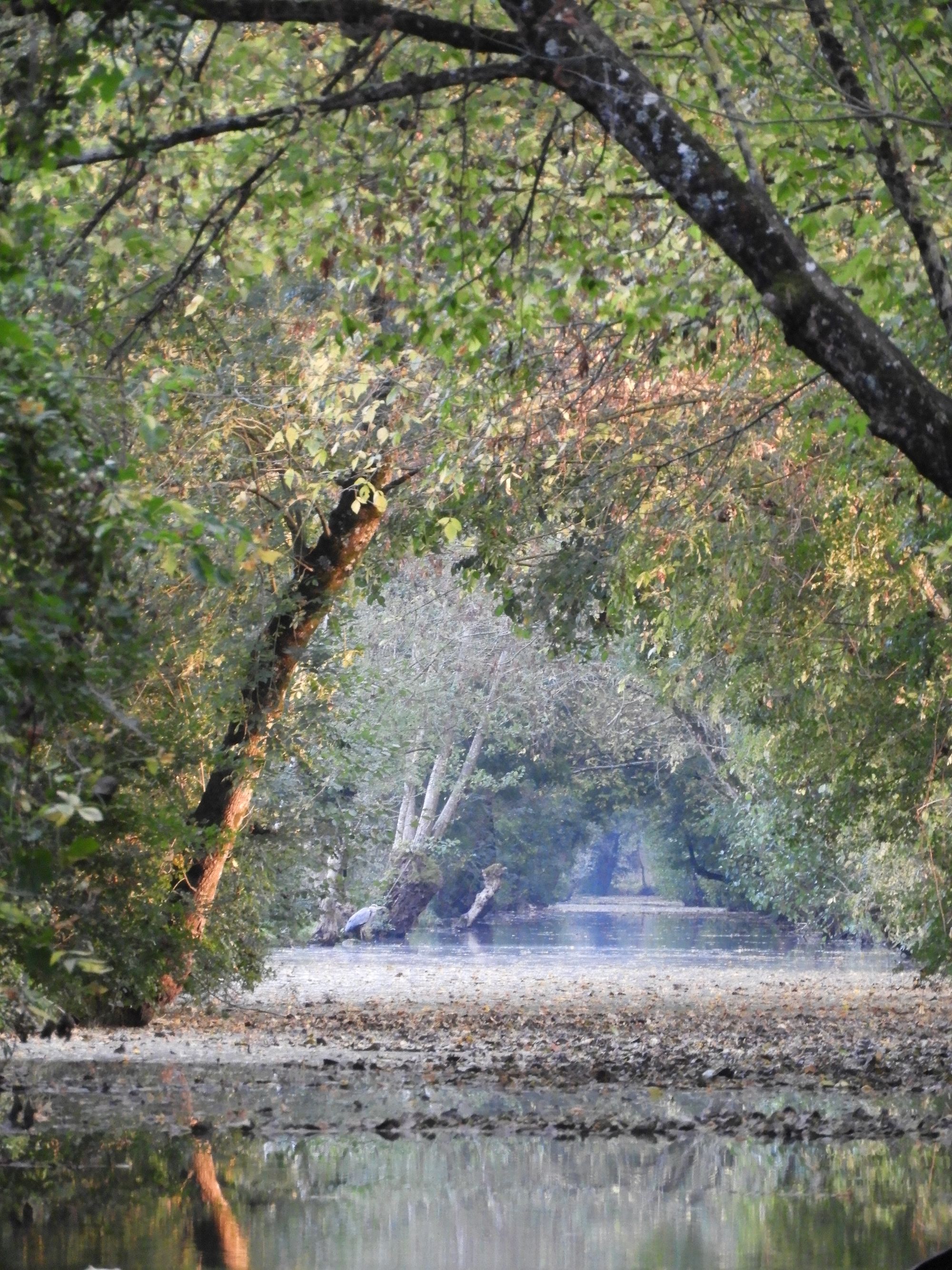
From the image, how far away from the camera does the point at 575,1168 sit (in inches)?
302

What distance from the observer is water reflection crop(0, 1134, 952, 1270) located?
19.4 ft

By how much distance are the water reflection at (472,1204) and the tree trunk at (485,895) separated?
41955 mm

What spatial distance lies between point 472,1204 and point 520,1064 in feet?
18.2

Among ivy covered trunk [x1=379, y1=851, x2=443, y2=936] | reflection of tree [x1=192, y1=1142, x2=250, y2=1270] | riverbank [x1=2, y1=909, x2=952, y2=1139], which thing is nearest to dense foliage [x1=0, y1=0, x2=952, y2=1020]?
riverbank [x1=2, y1=909, x2=952, y2=1139]

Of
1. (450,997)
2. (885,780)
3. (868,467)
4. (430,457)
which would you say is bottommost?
(450,997)

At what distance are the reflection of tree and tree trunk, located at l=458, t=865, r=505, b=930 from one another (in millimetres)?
42514

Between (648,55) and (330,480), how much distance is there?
293 inches

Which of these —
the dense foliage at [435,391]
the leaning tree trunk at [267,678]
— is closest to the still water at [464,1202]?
the dense foliage at [435,391]

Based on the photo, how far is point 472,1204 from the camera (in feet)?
22.3

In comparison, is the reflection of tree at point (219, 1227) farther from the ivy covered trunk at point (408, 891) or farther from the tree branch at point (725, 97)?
the ivy covered trunk at point (408, 891)

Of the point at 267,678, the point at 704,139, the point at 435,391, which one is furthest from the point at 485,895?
the point at 704,139

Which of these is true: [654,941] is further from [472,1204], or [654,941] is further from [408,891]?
[472,1204]

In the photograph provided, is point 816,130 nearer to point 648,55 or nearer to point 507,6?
point 648,55

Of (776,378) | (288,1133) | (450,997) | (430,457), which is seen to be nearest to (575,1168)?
(288,1133)
